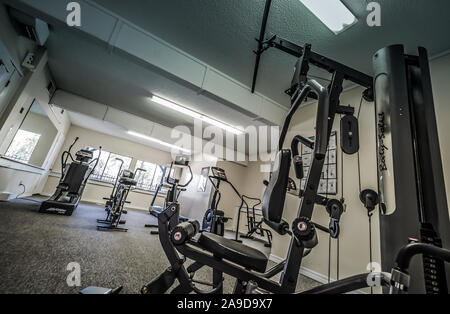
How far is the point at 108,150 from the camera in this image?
713 cm

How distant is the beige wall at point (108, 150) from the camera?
641cm

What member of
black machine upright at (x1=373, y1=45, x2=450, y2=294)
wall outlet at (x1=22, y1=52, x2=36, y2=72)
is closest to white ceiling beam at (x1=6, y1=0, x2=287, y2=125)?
wall outlet at (x1=22, y1=52, x2=36, y2=72)

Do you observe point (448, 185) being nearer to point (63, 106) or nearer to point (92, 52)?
point (92, 52)

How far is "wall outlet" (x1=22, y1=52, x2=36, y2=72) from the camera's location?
270 centimetres

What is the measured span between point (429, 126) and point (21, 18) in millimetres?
4459

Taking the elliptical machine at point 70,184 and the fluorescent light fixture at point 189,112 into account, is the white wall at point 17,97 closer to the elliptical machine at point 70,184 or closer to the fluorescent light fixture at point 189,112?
Answer: the elliptical machine at point 70,184

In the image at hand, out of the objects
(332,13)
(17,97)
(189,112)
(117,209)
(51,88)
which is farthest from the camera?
(189,112)

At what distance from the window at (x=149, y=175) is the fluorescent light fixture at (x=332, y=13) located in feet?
23.1

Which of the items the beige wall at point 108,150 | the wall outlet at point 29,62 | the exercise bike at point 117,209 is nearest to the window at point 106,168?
the beige wall at point 108,150

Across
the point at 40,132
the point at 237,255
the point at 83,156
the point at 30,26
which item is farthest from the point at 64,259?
the point at 40,132

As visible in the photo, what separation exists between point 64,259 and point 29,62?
124 inches

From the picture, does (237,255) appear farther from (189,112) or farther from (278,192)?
(189,112)

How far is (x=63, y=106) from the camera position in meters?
4.50

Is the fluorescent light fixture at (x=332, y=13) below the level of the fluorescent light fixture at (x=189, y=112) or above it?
above
